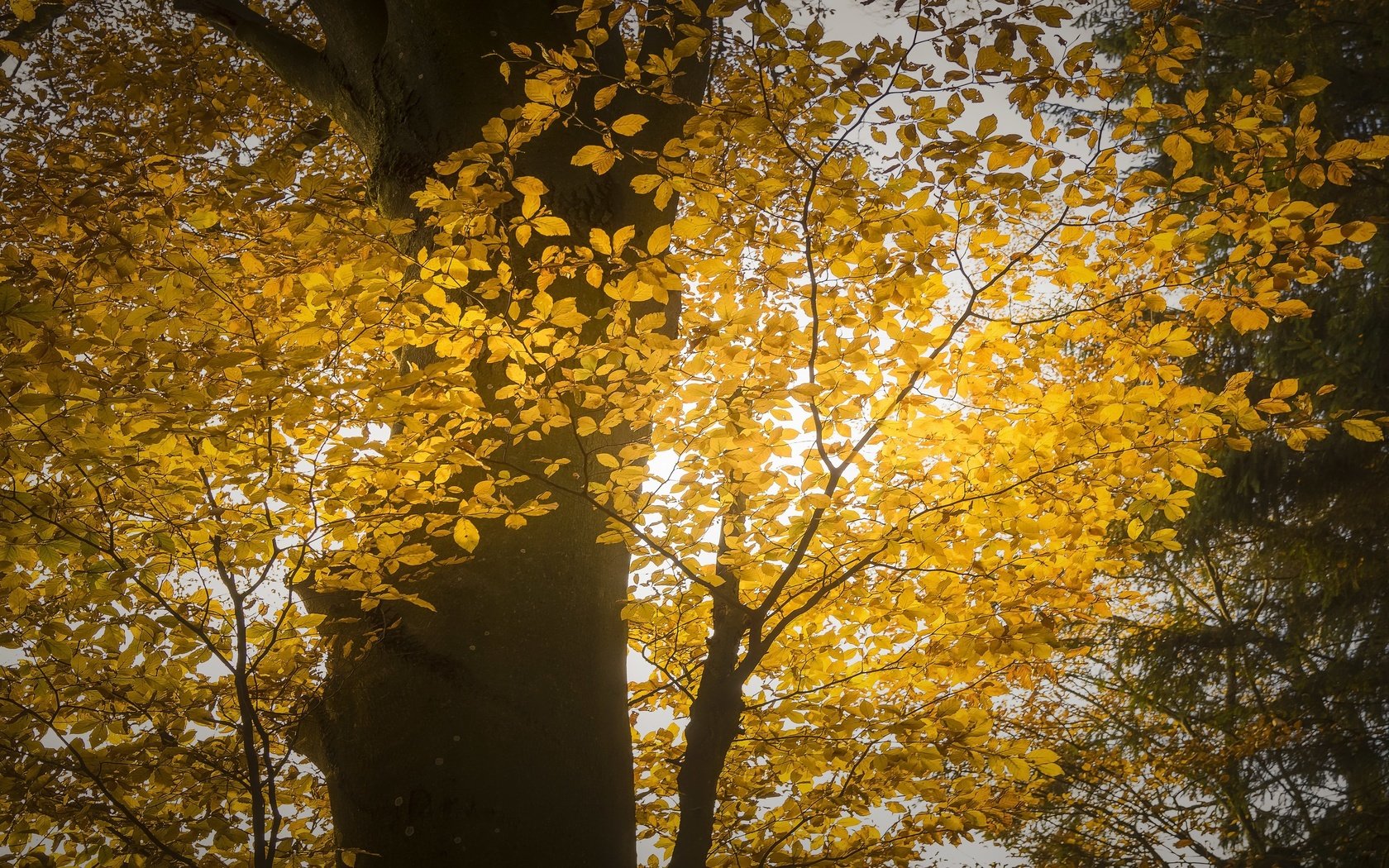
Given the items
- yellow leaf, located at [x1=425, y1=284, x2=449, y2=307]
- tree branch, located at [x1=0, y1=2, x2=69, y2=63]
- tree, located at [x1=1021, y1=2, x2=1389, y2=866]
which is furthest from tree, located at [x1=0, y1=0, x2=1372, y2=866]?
tree, located at [x1=1021, y1=2, x2=1389, y2=866]

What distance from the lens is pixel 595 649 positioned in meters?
2.36

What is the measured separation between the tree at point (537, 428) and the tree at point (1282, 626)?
4.48 m

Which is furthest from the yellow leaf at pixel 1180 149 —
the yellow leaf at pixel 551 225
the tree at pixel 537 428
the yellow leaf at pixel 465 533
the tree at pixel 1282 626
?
the tree at pixel 1282 626

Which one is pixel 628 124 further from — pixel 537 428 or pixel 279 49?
pixel 279 49

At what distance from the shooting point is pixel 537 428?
255 centimetres

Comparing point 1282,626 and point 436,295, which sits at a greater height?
point 1282,626

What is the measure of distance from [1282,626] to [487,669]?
8.41 m

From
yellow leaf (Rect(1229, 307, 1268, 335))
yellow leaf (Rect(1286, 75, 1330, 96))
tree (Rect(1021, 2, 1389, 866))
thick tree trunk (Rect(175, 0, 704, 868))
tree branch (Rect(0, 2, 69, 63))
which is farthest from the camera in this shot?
tree (Rect(1021, 2, 1389, 866))

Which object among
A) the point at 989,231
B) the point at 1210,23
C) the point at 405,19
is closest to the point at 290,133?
the point at 405,19

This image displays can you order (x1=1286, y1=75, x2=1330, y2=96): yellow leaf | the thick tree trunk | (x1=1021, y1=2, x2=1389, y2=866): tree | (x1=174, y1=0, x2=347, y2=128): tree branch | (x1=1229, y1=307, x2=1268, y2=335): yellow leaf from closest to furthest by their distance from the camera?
1. (x1=1286, y1=75, x2=1330, y2=96): yellow leaf
2. the thick tree trunk
3. (x1=1229, y1=307, x2=1268, y2=335): yellow leaf
4. (x1=174, y1=0, x2=347, y2=128): tree branch
5. (x1=1021, y1=2, x2=1389, y2=866): tree

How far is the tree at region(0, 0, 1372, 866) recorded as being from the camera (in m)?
2.00

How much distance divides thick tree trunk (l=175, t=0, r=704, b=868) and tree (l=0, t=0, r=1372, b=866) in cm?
1

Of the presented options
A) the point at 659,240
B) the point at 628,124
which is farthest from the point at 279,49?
the point at 659,240

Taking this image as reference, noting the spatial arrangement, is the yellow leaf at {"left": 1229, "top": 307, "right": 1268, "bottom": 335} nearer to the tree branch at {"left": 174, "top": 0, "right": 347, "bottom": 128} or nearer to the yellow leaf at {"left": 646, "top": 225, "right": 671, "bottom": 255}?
the yellow leaf at {"left": 646, "top": 225, "right": 671, "bottom": 255}
